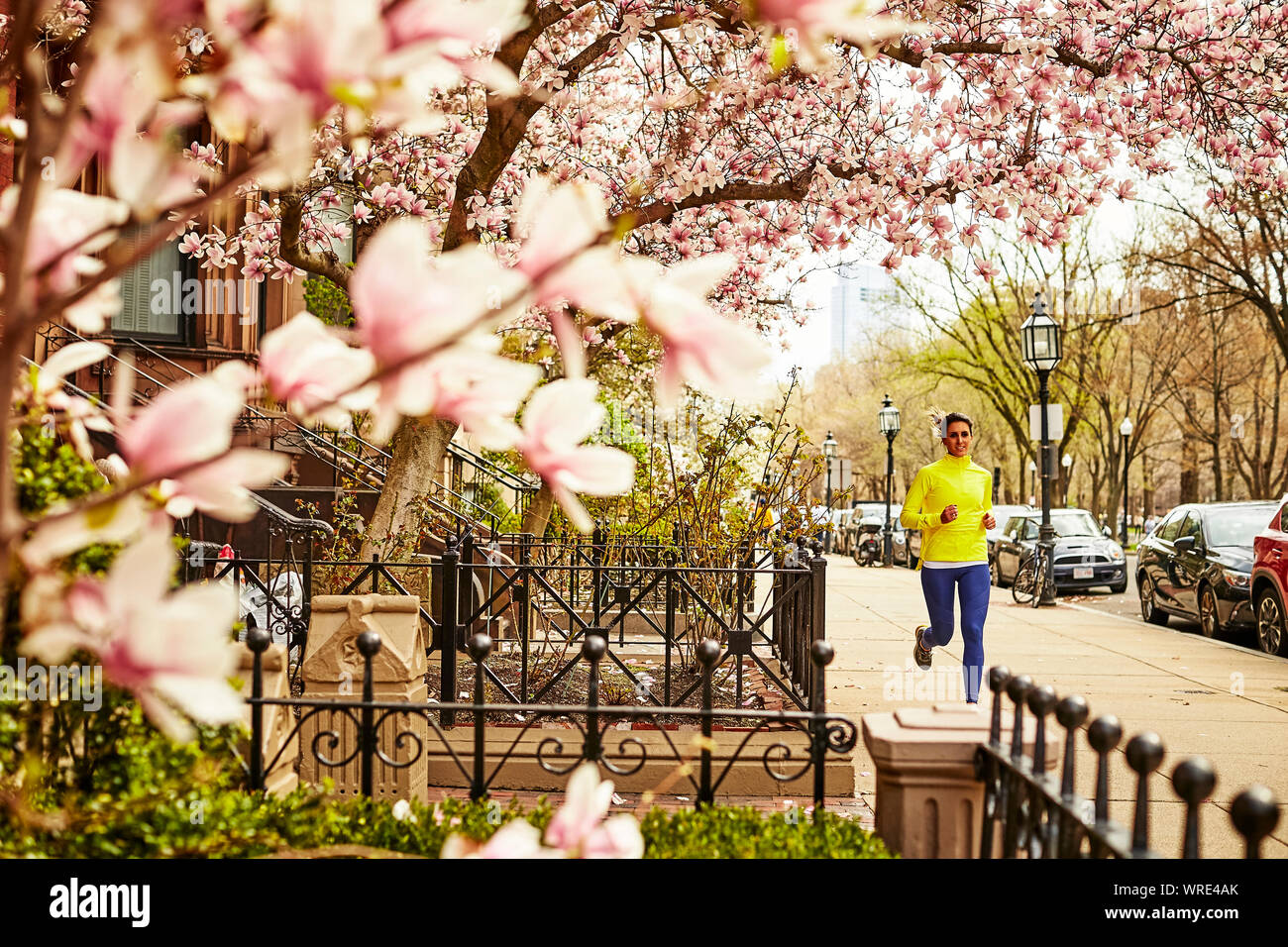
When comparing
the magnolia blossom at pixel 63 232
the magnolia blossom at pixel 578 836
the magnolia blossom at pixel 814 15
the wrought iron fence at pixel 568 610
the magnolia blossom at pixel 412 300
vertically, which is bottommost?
the wrought iron fence at pixel 568 610

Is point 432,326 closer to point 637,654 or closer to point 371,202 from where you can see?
point 371,202

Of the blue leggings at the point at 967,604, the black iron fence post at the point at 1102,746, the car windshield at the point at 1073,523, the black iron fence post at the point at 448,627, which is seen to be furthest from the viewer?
the car windshield at the point at 1073,523

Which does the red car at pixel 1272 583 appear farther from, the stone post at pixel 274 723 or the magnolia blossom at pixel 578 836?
the magnolia blossom at pixel 578 836

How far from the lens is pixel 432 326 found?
3.03 ft

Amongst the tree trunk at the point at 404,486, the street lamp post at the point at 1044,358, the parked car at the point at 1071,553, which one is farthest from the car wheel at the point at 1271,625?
the tree trunk at the point at 404,486

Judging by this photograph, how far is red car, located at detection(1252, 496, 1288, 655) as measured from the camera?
442 inches

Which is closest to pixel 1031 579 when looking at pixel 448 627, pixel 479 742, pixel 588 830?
pixel 448 627

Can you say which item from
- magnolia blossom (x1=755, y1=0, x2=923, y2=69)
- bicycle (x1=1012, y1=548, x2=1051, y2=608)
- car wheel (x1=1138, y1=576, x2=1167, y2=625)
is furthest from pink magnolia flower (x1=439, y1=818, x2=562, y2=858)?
bicycle (x1=1012, y1=548, x2=1051, y2=608)

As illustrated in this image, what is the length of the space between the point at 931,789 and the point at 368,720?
5.02 feet

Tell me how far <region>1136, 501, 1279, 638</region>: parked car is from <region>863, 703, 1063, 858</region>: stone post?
438 inches

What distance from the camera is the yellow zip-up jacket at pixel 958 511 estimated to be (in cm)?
768

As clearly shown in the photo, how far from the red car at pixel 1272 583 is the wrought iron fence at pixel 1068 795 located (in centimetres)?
1000

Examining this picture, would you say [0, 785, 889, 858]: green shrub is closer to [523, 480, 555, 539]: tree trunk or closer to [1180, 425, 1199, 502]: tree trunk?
[523, 480, 555, 539]: tree trunk
